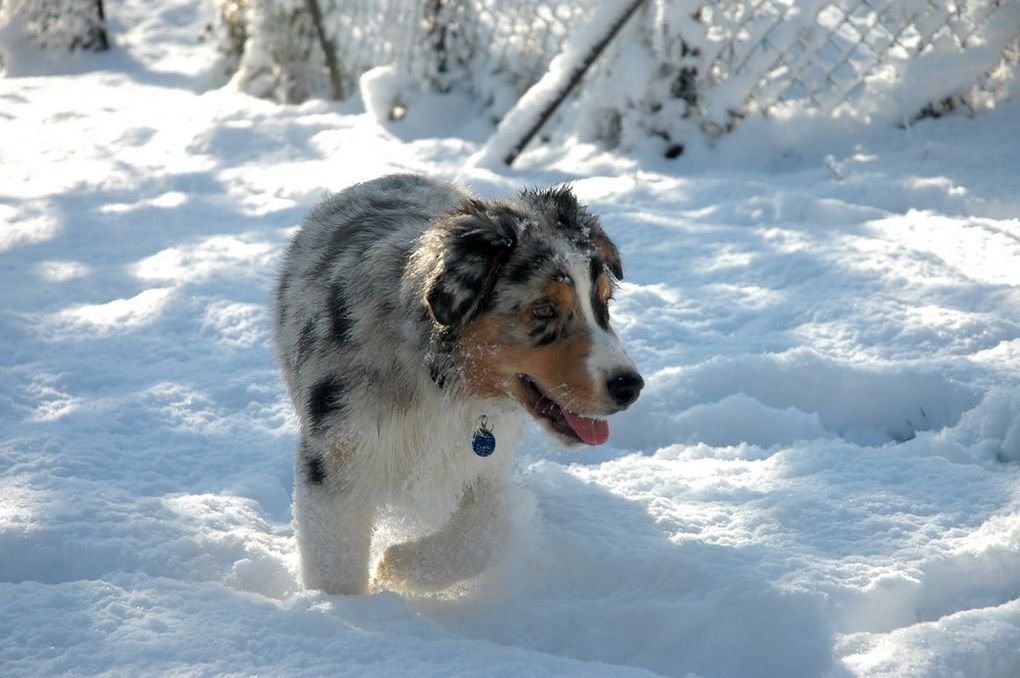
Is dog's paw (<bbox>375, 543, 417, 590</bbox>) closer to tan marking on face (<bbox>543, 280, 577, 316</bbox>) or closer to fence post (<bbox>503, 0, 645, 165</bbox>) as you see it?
tan marking on face (<bbox>543, 280, 577, 316</bbox>)

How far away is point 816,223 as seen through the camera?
6.59 meters

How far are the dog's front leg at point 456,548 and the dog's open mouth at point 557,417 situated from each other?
578mm

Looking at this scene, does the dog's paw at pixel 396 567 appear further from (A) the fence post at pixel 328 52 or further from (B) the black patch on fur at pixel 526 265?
(A) the fence post at pixel 328 52

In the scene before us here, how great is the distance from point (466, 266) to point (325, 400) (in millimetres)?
658

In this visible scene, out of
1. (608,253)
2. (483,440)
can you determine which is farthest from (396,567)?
(608,253)

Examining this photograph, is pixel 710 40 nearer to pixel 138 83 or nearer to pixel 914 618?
pixel 914 618

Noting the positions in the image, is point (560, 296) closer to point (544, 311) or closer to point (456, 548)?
point (544, 311)

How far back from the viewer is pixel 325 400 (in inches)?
137

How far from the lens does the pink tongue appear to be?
333cm

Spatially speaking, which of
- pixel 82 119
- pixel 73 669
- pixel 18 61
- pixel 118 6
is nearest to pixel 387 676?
pixel 73 669

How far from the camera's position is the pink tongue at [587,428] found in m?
3.33

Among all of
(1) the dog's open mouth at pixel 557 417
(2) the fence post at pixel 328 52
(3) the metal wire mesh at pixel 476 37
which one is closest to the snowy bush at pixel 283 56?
(2) the fence post at pixel 328 52

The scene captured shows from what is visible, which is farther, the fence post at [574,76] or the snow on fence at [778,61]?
the fence post at [574,76]

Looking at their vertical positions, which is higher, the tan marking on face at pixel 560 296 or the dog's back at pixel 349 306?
the tan marking on face at pixel 560 296
